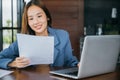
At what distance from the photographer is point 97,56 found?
1439 mm

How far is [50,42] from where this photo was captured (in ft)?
5.65

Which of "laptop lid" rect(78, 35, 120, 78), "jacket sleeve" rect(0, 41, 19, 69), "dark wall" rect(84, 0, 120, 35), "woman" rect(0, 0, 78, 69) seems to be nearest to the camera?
"laptop lid" rect(78, 35, 120, 78)

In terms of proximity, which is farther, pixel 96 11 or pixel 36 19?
pixel 96 11

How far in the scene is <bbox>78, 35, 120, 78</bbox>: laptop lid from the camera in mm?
1363

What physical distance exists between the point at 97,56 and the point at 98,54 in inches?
0.5

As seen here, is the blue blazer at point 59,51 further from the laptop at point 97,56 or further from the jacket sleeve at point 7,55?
the laptop at point 97,56

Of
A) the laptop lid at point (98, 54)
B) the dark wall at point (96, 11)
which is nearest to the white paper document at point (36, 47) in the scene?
the laptop lid at point (98, 54)

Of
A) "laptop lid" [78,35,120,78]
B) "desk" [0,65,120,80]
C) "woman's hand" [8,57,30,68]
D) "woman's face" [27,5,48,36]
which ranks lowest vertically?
"desk" [0,65,120,80]

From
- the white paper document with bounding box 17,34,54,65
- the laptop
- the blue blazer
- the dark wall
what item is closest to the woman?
the blue blazer

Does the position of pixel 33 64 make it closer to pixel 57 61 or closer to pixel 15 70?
pixel 15 70

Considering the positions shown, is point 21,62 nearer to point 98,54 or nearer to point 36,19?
point 36,19

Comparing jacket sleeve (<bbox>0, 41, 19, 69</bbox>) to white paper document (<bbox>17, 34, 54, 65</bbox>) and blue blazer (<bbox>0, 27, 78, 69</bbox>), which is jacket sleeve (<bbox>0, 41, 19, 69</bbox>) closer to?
blue blazer (<bbox>0, 27, 78, 69</bbox>)

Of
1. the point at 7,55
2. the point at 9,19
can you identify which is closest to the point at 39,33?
the point at 7,55

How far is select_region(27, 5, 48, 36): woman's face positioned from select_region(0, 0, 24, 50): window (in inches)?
77.0
